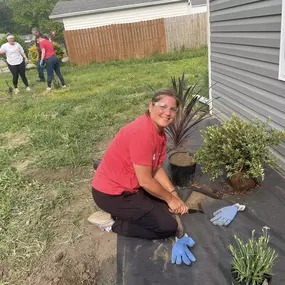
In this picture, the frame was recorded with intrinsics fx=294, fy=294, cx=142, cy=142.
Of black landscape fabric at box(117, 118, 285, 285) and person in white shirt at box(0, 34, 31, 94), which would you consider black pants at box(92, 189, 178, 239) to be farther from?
person in white shirt at box(0, 34, 31, 94)

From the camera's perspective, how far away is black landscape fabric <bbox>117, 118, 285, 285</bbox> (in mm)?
2020

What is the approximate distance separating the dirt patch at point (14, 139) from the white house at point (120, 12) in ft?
40.7

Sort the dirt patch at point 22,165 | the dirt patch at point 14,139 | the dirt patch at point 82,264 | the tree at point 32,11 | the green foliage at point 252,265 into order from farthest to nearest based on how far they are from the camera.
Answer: the tree at point 32,11, the dirt patch at point 14,139, the dirt patch at point 22,165, the dirt patch at point 82,264, the green foliage at point 252,265

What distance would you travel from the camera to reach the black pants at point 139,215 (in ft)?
7.82

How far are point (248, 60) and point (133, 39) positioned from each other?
11.7 m

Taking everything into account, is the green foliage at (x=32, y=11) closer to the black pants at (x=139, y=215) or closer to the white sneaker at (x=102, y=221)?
the white sneaker at (x=102, y=221)

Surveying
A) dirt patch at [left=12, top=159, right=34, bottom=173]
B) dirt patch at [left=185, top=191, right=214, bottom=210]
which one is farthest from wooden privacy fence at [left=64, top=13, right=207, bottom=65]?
dirt patch at [left=185, top=191, right=214, bottom=210]

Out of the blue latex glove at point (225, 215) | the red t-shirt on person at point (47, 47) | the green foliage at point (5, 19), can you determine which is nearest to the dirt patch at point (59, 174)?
the blue latex glove at point (225, 215)

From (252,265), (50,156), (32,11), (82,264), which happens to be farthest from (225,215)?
(32,11)

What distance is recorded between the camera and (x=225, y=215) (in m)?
2.55

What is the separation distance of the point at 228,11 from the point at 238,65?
31.5 inches

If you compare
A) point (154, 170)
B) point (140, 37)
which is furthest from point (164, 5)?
point (154, 170)

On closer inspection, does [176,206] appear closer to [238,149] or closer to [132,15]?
[238,149]

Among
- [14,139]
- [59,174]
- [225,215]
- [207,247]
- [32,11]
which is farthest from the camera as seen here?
[32,11]
